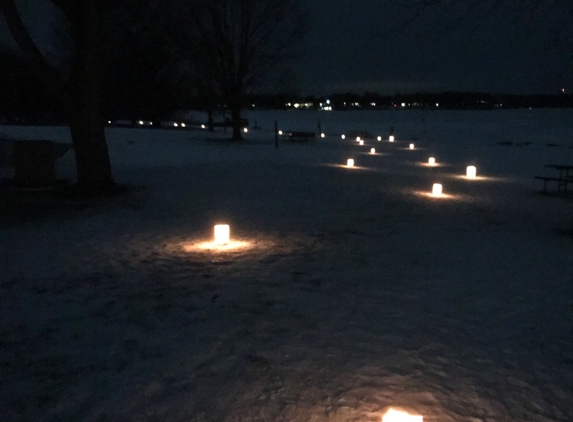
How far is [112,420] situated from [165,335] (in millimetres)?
1515

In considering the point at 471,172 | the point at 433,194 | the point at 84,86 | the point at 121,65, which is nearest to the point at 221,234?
the point at 84,86

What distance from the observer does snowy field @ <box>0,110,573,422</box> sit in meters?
4.26

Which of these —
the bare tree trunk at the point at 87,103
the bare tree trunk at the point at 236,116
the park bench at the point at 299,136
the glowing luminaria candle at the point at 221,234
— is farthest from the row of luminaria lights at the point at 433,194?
the bare tree trunk at the point at 236,116

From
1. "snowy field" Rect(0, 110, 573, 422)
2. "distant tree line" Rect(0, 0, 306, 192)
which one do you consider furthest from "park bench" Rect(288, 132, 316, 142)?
"snowy field" Rect(0, 110, 573, 422)

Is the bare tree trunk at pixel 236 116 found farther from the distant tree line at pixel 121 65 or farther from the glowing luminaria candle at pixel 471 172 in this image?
the glowing luminaria candle at pixel 471 172

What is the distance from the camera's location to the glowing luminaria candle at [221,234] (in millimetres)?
9070

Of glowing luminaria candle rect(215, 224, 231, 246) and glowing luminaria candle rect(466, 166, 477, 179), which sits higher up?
glowing luminaria candle rect(215, 224, 231, 246)

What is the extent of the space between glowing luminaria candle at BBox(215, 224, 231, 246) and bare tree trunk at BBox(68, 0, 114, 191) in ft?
19.8

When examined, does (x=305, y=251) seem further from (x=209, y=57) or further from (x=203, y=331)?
(x=209, y=57)

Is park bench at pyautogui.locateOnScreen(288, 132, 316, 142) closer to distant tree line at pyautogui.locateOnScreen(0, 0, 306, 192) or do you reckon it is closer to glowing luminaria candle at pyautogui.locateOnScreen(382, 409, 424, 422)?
distant tree line at pyautogui.locateOnScreen(0, 0, 306, 192)

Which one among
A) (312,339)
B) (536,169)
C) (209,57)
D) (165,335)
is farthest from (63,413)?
(209,57)

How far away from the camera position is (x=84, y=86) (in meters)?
13.5

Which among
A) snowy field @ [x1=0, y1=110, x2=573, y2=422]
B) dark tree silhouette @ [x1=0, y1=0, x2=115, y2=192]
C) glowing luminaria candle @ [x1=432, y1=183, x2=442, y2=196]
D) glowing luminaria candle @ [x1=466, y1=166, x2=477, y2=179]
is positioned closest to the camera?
snowy field @ [x1=0, y1=110, x2=573, y2=422]

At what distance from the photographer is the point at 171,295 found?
6629 mm
